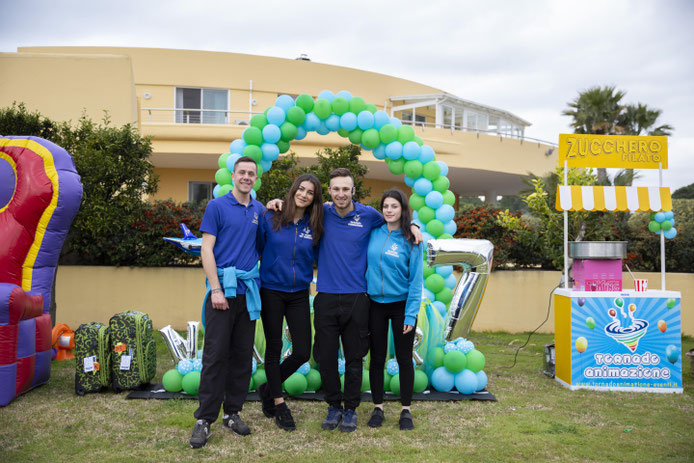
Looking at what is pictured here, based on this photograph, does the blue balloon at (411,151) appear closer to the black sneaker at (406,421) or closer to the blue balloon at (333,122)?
the blue balloon at (333,122)

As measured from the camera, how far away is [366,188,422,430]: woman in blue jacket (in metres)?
3.99

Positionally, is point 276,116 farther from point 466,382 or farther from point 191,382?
point 466,382

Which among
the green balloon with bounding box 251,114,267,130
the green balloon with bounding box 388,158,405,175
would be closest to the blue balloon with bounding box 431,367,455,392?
the green balloon with bounding box 388,158,405,175

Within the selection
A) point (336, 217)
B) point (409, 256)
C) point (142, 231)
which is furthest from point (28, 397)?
point (142, 231)

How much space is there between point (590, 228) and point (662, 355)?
12.2ft

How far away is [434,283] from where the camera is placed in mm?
5633

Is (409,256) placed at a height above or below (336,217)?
below

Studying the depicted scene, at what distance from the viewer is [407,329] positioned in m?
3.97

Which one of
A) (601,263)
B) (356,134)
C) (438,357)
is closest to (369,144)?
(356,134)

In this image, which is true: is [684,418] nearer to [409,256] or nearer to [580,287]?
[580,287]

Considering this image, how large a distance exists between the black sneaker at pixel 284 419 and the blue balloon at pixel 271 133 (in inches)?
103

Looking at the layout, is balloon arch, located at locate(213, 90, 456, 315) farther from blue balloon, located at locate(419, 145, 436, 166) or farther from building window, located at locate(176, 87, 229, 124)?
building window, located at locate(176, 87, 229, 124)

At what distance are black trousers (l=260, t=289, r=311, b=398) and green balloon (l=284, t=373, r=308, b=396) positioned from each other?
66 cm

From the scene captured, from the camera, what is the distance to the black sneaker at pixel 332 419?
4.04 metres
